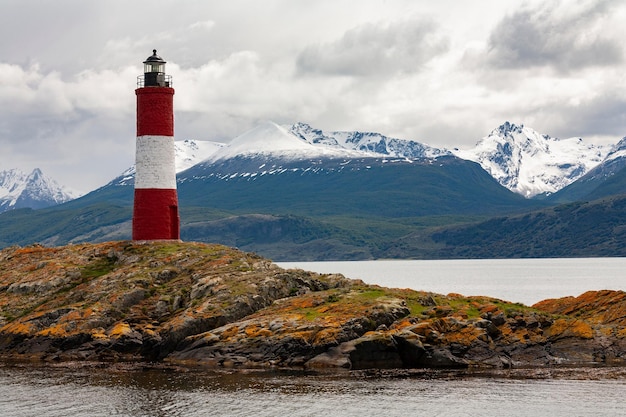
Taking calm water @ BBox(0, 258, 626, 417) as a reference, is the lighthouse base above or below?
above

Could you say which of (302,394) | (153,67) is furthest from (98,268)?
(302,394)

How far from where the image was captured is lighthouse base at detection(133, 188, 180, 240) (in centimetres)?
8656

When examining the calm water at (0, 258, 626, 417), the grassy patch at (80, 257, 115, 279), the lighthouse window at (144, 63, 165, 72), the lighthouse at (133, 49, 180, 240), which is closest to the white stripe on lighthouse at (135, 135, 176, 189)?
the lighthouse at (133, 49, 180, 240)

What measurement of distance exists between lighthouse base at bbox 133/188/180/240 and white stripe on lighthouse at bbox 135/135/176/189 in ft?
2.55

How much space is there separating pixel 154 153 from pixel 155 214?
598cm

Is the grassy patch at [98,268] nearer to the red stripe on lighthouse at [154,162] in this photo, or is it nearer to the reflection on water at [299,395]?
the red stripe on lighthouse at [154,162]

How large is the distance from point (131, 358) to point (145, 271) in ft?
41.4

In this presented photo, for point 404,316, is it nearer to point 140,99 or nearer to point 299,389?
point 299,389

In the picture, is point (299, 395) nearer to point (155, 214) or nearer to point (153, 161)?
point (155, 214)

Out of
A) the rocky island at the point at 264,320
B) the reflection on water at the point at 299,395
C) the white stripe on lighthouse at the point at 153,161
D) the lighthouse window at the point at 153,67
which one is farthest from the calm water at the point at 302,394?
the lighthouse window at the point at 153,67

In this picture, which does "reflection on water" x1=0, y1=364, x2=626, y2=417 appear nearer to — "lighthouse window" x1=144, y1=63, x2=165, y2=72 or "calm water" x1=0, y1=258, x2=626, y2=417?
"calm water" x1=0, y1=258, x2=626, y2=417

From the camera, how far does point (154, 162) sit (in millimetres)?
86125

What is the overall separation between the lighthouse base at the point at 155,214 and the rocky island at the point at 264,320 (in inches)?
87.8

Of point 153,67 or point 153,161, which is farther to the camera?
point 153,67
